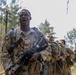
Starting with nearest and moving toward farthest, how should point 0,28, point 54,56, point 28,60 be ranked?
point 28,60 < point 54,56 < point 0,28

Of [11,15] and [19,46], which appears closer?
[19,46]

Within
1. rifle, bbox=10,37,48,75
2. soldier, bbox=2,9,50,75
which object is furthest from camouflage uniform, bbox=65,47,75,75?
rifle, bbox=10,37,48,75

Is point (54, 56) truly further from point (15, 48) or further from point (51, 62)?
point (15, 48)

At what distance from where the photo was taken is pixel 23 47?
570cm

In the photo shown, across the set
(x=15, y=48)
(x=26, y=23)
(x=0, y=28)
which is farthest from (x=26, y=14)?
(x=0, y=28)

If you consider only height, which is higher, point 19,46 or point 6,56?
point 19,46

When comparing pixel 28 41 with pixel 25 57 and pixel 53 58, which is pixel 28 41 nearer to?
pixel 25 57

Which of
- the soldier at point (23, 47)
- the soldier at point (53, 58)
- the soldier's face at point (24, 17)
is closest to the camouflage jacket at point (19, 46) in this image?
the soldier at point (23, 47)

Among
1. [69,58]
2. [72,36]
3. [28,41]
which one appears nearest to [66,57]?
[69,58]

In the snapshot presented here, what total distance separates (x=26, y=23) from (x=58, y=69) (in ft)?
18.6

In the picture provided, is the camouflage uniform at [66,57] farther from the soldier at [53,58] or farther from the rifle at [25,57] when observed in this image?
the rifle at [25,57]

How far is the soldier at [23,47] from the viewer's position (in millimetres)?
5613

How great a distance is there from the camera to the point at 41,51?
5770 mm

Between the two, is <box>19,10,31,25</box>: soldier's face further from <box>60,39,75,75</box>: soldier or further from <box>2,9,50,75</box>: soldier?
<box>60,39,75,75</box>: soldier
